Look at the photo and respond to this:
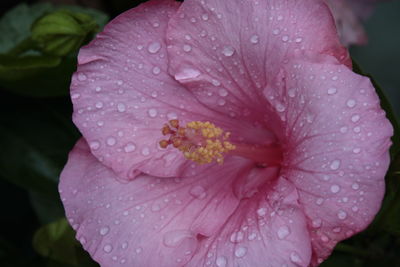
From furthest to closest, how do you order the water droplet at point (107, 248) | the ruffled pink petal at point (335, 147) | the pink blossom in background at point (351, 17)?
the pink blossom in background at point (351, 17) → the water droplet at point (107, 248) → the ruffled pink petal at point (335, 147)

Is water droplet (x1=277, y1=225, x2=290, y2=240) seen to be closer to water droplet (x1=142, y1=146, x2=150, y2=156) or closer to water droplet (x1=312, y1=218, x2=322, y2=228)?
water droplet (x1=312, y1=218, x2=322, y2=228)

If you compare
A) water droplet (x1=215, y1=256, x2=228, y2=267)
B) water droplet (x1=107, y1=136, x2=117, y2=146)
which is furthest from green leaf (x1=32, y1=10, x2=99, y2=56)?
water droplet (x1=215, y1=256, x2=228, y2=267)

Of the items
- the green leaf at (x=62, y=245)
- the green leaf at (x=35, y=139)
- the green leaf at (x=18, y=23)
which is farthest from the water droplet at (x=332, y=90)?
the green leaf at (x=18, y=23)

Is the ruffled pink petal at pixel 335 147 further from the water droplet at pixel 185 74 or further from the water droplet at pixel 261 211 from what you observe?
the water droplet at pixel 185 74

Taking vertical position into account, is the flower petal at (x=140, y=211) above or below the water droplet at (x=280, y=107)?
below

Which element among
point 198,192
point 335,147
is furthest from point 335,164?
point 198,192

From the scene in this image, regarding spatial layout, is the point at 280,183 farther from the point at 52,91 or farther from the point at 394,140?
the point at 52,91

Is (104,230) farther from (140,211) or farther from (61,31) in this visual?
(61,31)
